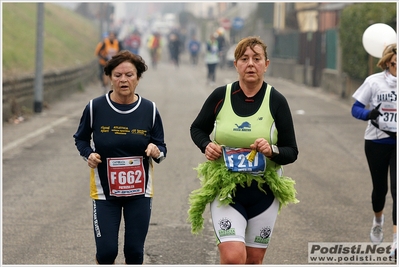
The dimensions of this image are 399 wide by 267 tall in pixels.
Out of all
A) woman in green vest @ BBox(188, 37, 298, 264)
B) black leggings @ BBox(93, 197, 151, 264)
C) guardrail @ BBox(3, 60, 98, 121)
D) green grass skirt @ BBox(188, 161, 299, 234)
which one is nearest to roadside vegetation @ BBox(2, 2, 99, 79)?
guardrail @ BBox(3, 60, 98, 121)

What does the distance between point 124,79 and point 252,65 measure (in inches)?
33.8

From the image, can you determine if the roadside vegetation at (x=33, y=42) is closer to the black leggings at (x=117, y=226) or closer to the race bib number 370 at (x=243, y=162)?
the black leggings at (x=117, y=226)

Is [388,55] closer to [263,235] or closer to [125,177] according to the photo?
[263,235]

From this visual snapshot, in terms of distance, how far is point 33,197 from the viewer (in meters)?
10.2

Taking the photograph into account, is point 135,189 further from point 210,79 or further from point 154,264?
point 210,79

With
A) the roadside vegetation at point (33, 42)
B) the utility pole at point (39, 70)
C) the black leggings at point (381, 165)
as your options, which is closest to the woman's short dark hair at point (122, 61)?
the black leggings at point (381, 165)

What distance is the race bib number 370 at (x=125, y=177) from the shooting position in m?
5.72

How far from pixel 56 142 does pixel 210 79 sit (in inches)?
679

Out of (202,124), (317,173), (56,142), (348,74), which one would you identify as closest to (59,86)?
(348,74)

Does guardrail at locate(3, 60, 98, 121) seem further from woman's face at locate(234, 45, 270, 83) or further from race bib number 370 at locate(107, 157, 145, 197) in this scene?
woman's face at locate(234, 45, 270, 83)

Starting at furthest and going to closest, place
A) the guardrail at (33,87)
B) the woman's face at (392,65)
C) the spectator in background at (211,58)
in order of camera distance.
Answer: the spectator in background at (211,58) → the guardrail at (33,87) → the woman's face at (392,65)

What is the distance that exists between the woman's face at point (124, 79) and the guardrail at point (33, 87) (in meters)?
12.7

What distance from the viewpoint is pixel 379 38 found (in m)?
8.69

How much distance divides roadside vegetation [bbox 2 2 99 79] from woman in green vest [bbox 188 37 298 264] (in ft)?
47.3
